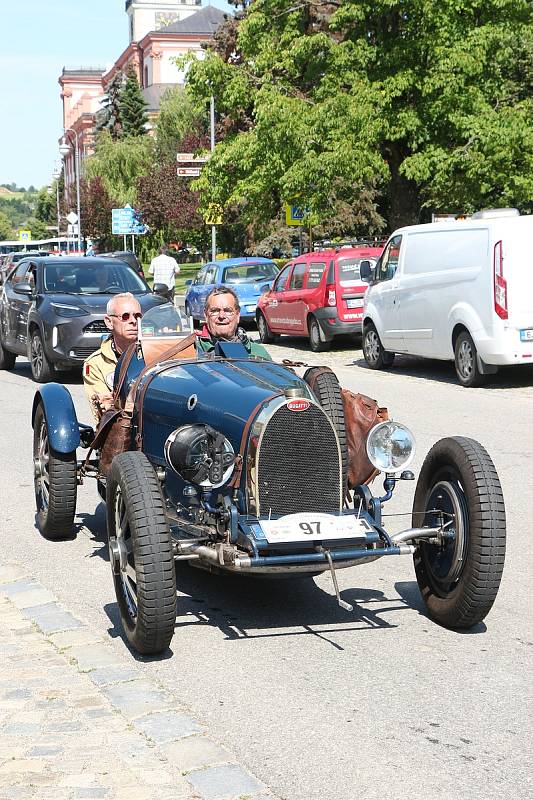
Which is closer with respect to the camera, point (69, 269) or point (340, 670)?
point (340, 670)

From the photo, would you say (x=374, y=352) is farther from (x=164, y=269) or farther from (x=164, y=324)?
(x=164, y=324)

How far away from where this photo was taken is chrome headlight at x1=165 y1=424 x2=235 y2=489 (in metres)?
6.01

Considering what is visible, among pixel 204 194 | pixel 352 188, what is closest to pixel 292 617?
pixel 352 188

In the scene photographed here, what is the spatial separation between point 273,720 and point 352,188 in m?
24.7

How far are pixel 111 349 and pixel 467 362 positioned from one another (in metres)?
9.27

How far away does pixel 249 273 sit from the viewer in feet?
96.7

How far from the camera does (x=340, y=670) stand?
5543 millimetres

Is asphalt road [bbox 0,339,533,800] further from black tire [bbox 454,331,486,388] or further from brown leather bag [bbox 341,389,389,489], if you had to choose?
black tire [bbox 454,331,486,388]

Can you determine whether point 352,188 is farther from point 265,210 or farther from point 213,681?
point 213,681

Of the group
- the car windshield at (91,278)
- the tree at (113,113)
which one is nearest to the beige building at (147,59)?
the tree at (113,113)

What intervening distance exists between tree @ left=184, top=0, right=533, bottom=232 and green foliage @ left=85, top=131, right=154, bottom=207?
49.5m

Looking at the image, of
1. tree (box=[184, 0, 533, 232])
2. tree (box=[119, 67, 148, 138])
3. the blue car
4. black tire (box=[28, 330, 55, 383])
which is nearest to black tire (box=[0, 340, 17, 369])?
black tire (box=[28, 330, 55, 383])

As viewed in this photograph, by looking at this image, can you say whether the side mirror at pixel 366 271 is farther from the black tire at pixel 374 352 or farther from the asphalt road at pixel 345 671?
the asphalt road at pixel 345 671

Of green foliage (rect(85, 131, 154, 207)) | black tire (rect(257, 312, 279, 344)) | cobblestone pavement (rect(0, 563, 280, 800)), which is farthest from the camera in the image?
green foliage (rect(85, 131, 154, 207))
